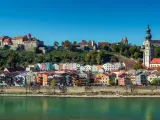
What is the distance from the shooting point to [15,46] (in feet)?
151

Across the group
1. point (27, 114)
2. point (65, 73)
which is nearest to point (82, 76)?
point (65, 73)

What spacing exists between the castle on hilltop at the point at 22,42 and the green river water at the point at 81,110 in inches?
823

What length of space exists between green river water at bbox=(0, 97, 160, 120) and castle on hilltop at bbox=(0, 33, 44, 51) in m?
20.9

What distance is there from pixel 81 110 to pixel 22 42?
27851 mm

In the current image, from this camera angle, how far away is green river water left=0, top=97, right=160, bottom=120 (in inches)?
693

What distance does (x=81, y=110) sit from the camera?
65.3 ft

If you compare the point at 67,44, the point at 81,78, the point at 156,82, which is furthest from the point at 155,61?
the point at 67,44

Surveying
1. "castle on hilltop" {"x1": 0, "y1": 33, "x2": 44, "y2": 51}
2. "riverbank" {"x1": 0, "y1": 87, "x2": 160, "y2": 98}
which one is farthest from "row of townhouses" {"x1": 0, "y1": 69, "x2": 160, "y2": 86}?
"castle on hilltop" {"x1": 0, "y1": 33, "x2": 44, "y2": 51}

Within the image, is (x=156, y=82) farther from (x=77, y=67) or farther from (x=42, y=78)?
(x=77, y=67)

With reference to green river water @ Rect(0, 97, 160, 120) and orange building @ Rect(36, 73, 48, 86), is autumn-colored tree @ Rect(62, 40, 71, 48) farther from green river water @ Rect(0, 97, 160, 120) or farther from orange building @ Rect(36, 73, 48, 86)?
green river water @ Rect(0, 97, 160, 120)

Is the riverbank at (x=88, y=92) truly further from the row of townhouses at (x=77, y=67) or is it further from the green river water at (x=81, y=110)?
the row of townhouses at (x=77, y=67)

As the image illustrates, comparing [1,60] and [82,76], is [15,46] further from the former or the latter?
[82,76]

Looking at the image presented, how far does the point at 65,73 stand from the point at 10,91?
5301 mm

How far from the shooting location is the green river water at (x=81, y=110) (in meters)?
17.6
